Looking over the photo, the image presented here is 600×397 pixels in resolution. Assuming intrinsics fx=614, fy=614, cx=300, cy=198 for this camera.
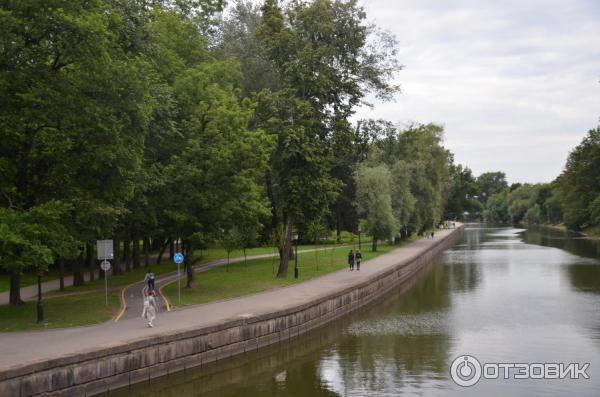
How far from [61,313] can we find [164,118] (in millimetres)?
12026

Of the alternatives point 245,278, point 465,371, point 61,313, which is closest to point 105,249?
point 61,313

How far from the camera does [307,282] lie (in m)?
36.8

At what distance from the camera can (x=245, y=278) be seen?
38156 mm

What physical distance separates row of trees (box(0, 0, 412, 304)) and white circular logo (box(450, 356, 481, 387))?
13.5 metres

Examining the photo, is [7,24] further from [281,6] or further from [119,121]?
[281,6]

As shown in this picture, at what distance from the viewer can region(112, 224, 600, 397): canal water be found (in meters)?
19.0

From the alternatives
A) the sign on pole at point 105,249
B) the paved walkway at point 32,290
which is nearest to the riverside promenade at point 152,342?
the sign on pole at point 105,249

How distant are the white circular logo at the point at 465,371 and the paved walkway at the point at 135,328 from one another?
25.2 feet

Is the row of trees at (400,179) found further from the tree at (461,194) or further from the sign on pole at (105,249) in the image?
the tree at (461,194)

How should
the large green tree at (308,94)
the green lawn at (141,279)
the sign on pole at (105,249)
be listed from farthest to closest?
the large green tree at (308,94)
the sign on pole at (105,249)
the green lawn at (141,279)

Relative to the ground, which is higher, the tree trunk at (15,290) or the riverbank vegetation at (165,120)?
the riverbank vegetation at (165,120)

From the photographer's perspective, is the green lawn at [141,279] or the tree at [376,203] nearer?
the green lawn at [141,279]

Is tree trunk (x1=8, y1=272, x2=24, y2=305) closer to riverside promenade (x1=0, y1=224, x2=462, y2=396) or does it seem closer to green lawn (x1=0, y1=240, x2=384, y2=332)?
green lawn (x1=0, y1=240, x2=384, y2=332)

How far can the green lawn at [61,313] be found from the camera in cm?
2175
